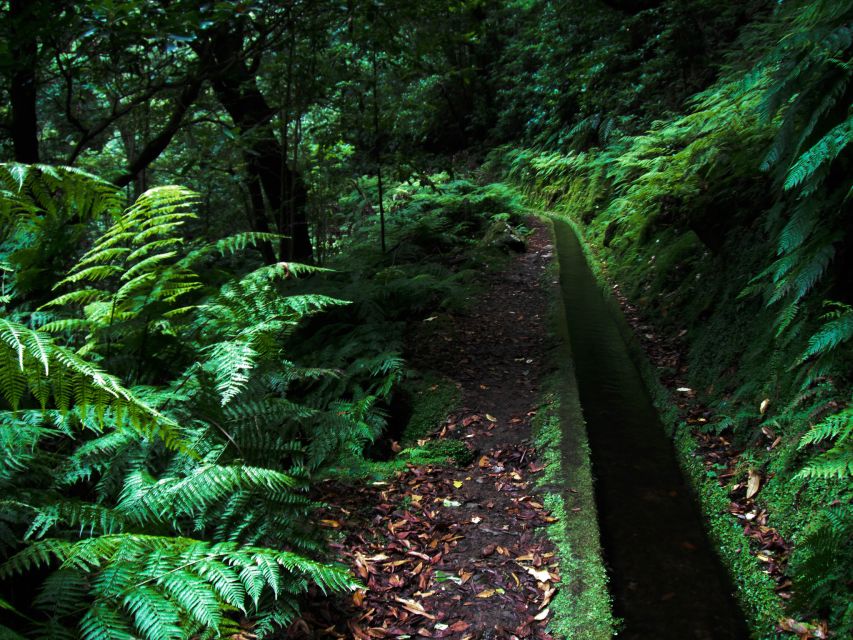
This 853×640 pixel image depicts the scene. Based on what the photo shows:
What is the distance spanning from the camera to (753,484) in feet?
10.5

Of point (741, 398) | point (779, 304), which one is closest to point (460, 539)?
point (741, 398)

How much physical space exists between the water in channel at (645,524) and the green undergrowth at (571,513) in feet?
0.55

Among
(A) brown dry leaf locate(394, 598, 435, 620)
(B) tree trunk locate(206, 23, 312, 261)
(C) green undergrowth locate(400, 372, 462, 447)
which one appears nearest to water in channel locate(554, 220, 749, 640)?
(A) brown dry leaf locate(394, 598, 435, 620)

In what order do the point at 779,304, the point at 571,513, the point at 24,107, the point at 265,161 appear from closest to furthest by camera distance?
the point at 571,513, the point at 779,304, the point at 24,107, the point at 265,161

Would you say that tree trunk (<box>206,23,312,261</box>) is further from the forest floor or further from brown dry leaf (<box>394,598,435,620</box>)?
brown dry leaf (<box>394,598,435,620</box>)

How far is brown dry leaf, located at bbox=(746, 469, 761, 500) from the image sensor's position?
318 cm

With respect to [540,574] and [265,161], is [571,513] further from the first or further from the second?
[265,161]

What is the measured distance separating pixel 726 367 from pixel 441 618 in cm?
307

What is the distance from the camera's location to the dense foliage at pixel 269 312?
5.08ft

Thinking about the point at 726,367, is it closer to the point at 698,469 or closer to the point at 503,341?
the point at 698,469

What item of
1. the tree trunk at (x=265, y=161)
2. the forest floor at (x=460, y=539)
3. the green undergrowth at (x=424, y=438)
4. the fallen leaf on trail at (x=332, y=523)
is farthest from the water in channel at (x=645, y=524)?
the tree trunk at (x=265, y=161)

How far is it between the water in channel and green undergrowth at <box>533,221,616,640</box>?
0.17 metres

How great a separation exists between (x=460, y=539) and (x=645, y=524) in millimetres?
1136

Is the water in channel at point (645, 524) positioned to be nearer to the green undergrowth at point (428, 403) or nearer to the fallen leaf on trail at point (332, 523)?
the green undergrowth at point (428, 403)
